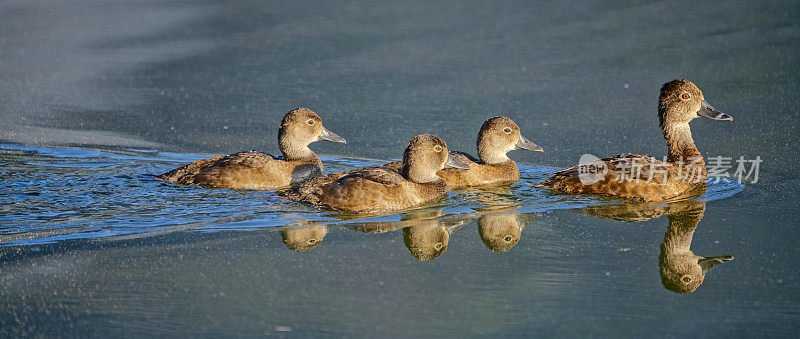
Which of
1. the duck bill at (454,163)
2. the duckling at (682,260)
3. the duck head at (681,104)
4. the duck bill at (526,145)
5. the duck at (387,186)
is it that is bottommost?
the duckling at (682,260)

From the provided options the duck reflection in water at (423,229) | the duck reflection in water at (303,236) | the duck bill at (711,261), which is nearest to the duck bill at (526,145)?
the duck reflection in water at (423,229)

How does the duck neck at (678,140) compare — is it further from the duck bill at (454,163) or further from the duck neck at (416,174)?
the duck neck at (416,174)

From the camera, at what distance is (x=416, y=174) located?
8.28 metres

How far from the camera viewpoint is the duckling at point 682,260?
6065mm

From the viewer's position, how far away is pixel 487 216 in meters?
7.61

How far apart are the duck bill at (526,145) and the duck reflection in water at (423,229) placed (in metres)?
1.78

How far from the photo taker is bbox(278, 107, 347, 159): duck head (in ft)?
30.6

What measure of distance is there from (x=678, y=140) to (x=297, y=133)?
3533mm

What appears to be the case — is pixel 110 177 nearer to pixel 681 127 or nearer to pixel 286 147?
pixel 286 147

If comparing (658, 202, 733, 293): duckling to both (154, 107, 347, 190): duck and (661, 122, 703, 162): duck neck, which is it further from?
(154, 107, 347, 190): duck

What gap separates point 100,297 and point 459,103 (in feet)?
20.7

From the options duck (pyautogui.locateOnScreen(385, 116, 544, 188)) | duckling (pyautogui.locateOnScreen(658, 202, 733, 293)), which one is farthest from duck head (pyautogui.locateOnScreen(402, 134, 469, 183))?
duckling (pyautogui.locateOnScreen(658, 202, 733, 293))

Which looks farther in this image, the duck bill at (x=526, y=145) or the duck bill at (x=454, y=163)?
the duck bill at (x=526, y=145)

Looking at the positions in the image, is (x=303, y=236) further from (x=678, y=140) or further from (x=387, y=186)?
(x=678, y=140)
